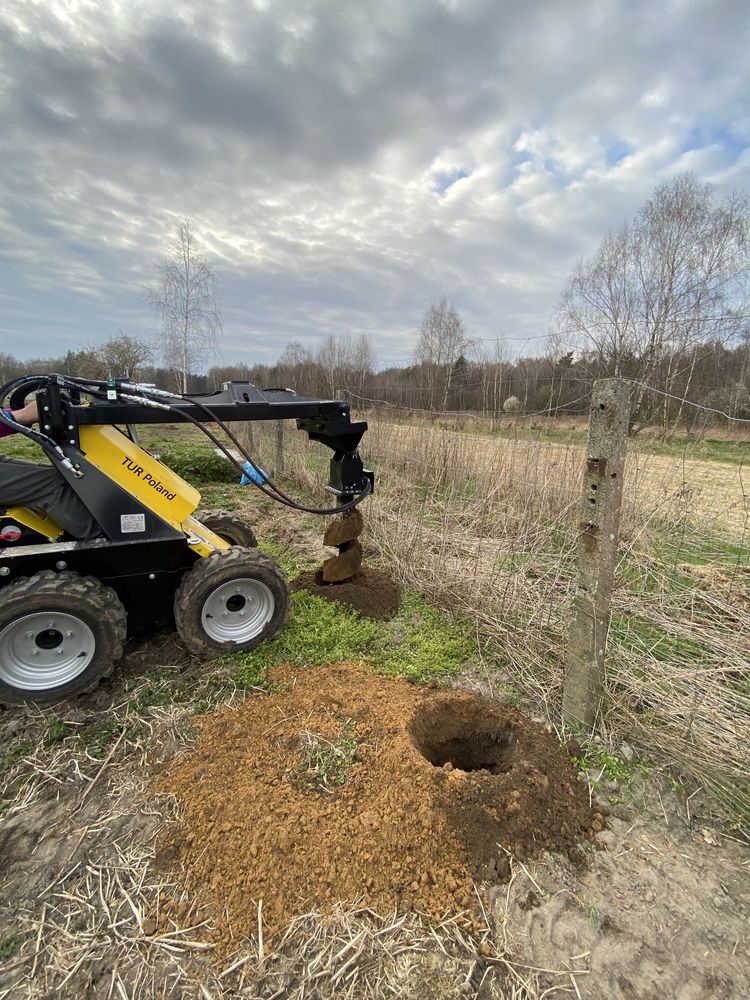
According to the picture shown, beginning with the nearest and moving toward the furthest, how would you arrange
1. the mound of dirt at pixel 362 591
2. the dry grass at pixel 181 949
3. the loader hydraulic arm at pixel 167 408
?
the dry grass at pixel 181 949, the loader hydraulic arm at pixel 167 408, the mound of dirt at pixel 362 591

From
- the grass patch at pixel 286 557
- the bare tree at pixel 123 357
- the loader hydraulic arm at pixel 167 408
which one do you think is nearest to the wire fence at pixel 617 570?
the grass patch at pixel 286 557

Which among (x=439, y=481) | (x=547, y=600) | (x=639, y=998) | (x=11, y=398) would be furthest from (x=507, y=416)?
(x=639, y=998)

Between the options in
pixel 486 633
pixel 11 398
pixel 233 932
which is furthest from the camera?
pixel 486 633

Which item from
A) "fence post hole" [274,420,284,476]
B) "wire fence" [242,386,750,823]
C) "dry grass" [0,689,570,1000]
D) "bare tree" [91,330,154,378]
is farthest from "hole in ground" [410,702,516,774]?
"bare tree" [91,330,154,378]

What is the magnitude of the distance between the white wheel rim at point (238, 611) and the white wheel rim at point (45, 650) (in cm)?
69

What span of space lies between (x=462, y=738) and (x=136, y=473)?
2463mm

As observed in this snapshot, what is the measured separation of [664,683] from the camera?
2678mm

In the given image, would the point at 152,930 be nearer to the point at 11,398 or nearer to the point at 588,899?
the point at 588,899

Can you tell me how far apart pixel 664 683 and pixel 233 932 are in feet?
7.72

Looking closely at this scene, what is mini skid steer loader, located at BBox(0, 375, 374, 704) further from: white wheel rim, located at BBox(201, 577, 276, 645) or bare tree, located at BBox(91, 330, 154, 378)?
bare tree, located at BBox(91, 330, 154, 378)

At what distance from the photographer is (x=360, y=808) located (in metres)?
2.04

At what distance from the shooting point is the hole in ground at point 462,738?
8.41 feet

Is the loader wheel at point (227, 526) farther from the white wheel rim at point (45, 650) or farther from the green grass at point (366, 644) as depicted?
the white wheel rim at point (45, 650)

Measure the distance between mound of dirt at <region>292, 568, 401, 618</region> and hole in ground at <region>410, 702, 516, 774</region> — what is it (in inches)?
47.6
